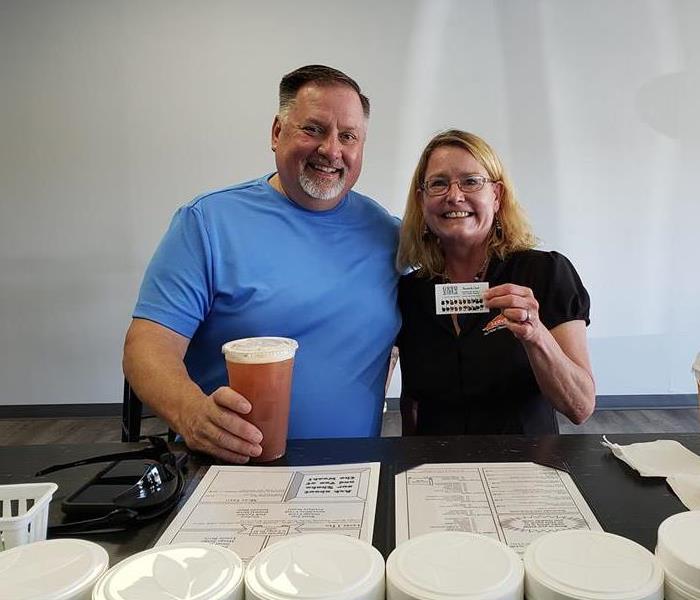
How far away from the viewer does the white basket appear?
594mm

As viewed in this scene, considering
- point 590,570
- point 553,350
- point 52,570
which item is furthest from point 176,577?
point 553,350

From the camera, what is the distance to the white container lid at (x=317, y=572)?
0.45 m

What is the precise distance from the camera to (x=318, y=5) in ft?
11.2

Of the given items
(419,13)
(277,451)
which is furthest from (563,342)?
(419,13)

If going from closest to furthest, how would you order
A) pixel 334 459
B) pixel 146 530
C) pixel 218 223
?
pixel 146 530 → pixel 334 459 → pixel 218 223

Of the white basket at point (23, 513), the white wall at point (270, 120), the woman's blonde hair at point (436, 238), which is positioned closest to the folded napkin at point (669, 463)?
the woman's blonde hair at point (436, 238)

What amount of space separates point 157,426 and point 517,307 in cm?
288

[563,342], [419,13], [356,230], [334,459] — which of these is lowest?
[334,459]

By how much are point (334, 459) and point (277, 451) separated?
0.32 ft

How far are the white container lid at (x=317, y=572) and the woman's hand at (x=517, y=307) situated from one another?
683 mm

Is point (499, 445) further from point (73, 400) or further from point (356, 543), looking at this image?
point (73, 400)

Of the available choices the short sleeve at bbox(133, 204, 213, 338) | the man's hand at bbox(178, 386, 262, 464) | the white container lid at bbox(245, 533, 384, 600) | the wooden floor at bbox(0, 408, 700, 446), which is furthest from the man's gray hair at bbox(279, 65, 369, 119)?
the wooden floor at bbox(0, 408, 700, 446)

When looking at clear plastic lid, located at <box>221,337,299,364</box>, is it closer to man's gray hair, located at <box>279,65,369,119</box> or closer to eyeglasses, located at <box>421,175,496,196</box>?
eyeglasses, located at <box>421,175,496,196</box>

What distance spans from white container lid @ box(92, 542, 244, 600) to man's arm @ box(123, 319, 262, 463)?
1.38 feet
